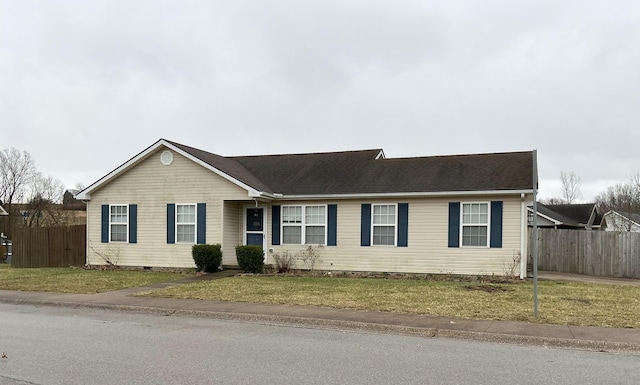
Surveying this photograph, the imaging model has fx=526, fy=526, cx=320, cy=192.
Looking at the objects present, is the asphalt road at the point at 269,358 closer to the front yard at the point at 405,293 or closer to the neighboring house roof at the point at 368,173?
the front yard at the point at 405,293

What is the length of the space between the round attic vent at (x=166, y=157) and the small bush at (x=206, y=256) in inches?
135

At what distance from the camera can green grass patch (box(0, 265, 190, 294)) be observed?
14117 mm

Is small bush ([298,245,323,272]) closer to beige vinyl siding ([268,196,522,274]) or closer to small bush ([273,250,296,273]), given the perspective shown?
beige vinyl siding ([268,196,522,274])

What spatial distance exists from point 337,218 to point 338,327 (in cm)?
932

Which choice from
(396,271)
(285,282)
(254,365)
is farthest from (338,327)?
(396,271)

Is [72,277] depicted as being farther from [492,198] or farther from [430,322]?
[492,198]

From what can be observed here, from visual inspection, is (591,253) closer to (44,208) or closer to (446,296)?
(446,296)

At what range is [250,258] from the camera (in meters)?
17.7

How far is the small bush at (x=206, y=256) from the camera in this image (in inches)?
711

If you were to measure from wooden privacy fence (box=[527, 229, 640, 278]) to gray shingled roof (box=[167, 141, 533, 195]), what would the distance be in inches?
193

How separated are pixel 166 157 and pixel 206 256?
4.15 meters

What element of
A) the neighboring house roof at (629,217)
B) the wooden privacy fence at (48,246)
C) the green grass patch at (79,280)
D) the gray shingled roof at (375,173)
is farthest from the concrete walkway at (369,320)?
the neighboring house roof at (629,217)

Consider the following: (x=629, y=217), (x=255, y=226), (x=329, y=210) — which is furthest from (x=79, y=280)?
(x=629, y=217)

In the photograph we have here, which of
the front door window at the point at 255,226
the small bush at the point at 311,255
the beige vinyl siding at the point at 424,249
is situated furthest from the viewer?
Result: the front door window at the point at 255,226
